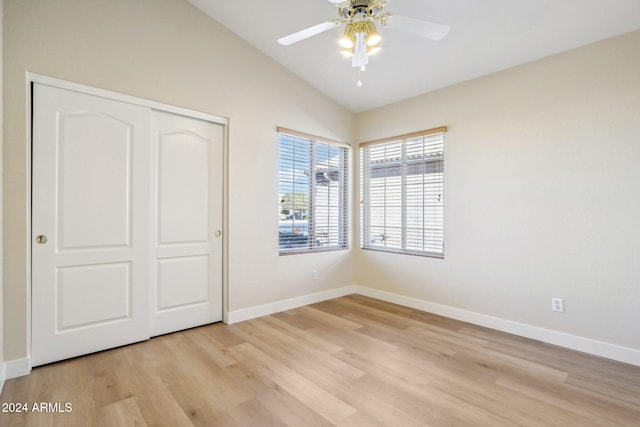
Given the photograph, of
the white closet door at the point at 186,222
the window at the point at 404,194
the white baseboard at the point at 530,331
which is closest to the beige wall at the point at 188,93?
the white closet door at the point at 186,222

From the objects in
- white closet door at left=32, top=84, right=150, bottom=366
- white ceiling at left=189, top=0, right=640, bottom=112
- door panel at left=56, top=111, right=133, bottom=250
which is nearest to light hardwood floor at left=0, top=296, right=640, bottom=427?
white closet door at left=32, top=84, right=150, bottom=366

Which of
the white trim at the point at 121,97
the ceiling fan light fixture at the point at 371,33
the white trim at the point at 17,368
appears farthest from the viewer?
the white trim at the point at 121,97

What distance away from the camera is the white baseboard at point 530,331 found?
8.47ft

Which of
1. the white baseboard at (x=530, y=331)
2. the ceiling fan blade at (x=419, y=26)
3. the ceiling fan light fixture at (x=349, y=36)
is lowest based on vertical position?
the white baseboard at (x=530, y=331)

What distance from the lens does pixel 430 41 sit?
295cm

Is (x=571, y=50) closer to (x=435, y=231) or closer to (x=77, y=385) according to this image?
(x=435, y=231)

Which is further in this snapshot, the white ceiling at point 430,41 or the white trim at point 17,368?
the white ceiling at point 430,41

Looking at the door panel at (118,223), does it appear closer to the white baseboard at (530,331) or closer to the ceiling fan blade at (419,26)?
the ceiling fan blade at (419,26)

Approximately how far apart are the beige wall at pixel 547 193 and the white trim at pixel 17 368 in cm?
373

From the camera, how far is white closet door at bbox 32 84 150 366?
7.95 ft

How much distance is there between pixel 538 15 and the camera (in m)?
2.49

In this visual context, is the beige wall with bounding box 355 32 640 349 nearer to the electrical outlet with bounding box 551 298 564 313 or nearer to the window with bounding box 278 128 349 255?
the electrical outlet with bounding box 551 298 564 313

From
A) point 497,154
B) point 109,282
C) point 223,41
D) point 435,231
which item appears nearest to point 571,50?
point 497,154

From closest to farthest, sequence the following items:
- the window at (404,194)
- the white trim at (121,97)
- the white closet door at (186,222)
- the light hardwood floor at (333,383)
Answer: the light hardwood floor at (333,383), the white trim at (121,97), the white closet door at (186,222), the window at (404,194)
